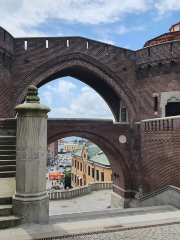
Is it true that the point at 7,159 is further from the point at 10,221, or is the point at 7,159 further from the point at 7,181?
the point at 10,221

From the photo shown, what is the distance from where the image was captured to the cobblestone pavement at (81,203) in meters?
17.4

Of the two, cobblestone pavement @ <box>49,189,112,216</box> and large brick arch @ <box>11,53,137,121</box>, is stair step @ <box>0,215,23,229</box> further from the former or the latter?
cobblestone pavement @ <box>49,189,112,216</box>

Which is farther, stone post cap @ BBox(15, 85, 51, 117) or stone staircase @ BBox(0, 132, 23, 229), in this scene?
Answer: stone post cap @ BBox(15, 85, 51, 117)

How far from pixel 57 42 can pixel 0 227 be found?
14.6 metres

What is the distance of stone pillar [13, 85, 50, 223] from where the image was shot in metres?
5.36

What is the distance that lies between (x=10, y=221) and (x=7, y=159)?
258cm

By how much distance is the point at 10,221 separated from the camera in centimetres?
507

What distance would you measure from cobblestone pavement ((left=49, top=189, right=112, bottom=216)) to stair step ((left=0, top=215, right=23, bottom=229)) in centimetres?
1188

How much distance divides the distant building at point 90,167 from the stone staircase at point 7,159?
2552 cm

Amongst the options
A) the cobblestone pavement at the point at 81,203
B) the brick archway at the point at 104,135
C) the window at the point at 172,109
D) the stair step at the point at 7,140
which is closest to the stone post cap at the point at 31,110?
the stair step at the point at 7,140

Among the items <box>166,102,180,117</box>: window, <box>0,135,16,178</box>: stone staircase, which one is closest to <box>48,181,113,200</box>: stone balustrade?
<box>166,102,180,117</box>: window

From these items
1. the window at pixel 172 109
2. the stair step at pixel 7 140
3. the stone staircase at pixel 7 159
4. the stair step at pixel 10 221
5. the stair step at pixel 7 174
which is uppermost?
the window at pixel 172 109

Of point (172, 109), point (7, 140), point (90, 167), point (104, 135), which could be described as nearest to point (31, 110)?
point (7, 140)

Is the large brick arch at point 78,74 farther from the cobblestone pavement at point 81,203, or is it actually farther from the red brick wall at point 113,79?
the cobblestone pavement at point 81,203
